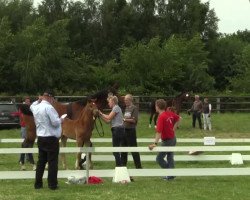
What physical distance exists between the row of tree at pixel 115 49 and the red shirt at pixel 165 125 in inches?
1271

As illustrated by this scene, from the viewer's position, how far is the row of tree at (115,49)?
5222 centimetres

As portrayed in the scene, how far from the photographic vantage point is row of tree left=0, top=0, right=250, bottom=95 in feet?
171

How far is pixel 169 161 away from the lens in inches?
480

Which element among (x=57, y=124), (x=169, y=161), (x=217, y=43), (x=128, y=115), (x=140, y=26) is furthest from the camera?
(x=217, y=43)

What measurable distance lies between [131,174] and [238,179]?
2381mm

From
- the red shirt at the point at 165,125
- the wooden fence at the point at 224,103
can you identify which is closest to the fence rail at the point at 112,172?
the red shirt at the point at 165,125

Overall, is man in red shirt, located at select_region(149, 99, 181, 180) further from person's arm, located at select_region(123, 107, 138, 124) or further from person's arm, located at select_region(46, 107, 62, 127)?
person's arm, located at select_region(46, 107, 62, 127)

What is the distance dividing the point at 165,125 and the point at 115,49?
5500 centimetres

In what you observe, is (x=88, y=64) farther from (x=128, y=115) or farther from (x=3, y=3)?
(x=128, y=115)

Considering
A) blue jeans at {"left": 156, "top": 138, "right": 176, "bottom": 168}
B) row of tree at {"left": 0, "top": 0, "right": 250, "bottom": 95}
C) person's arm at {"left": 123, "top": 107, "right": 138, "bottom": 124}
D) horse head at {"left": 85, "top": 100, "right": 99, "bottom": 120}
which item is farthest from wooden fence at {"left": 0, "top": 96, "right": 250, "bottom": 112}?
blue jeans at {"left": 156, "top": 138, "right": 176, "bottom": 168}

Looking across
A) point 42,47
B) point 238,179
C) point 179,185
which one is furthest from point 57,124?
point 42,47

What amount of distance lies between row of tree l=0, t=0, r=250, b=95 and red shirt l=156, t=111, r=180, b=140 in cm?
3229

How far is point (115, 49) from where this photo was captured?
66.8 metres

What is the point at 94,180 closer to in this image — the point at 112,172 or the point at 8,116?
the point at 112,172
